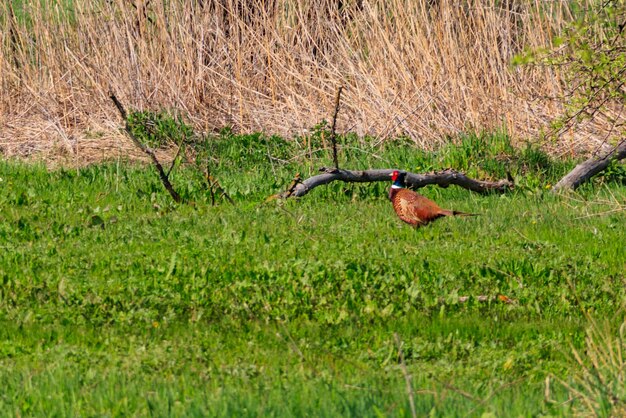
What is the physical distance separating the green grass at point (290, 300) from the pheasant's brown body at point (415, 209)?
125 mm

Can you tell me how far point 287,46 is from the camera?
12.7 m

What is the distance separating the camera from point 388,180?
9586mm

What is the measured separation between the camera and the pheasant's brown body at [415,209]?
8.03 meters

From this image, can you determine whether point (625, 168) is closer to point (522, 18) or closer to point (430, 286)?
point (522, 18)

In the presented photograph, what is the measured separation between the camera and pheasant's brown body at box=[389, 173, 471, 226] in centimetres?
803

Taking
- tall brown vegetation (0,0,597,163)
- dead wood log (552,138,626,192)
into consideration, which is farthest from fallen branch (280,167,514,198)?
tall brown vegetation (0,0,597,163)

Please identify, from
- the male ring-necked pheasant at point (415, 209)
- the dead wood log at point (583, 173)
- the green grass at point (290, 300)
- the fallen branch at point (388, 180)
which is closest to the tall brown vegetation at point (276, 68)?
the dead wood log at point (583, 173)

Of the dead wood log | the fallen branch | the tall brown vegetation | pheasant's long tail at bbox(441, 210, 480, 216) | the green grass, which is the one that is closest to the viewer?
the green grass

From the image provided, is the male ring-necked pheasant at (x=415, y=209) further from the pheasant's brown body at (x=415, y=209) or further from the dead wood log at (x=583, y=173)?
the dead wood log at (x=583, y=173)

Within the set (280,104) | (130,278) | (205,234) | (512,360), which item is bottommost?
(280,104)

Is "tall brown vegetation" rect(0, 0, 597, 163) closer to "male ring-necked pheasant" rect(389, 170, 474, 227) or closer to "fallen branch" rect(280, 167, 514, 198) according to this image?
"fallen branch" rect(280, 167, 514, 198)

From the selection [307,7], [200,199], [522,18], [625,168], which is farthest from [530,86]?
[200,199]

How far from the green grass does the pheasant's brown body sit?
0.13 m

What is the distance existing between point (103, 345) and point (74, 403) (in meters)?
1.02
